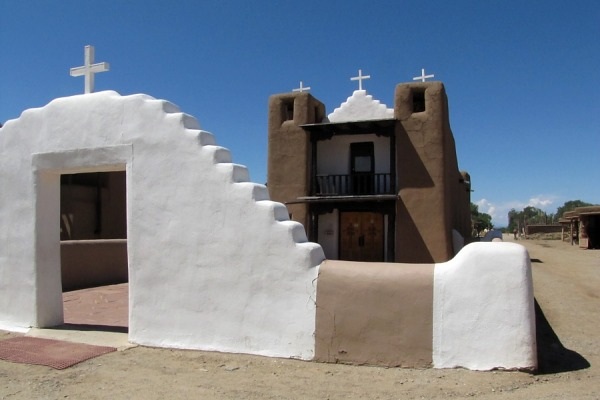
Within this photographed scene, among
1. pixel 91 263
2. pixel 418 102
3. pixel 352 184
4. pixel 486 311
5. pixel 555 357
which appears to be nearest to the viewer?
pixel 486 311

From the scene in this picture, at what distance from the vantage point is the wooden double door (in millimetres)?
17781

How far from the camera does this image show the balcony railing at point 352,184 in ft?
57.5

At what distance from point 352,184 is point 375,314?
13.3 metres

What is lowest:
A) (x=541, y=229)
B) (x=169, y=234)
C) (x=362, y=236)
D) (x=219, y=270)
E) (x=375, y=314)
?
(x=541, y=229)

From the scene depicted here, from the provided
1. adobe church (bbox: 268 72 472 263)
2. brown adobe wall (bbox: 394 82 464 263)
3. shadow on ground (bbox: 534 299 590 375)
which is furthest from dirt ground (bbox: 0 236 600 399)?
adobe church (bbox: 268 72 472 263)

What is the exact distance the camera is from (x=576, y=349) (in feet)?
19.5

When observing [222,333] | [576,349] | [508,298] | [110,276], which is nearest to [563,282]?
[576,349]

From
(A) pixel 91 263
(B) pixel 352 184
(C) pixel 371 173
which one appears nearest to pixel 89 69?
(A) pixel 91 263

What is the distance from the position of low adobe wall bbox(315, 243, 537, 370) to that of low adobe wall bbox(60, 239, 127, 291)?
935 centimetres

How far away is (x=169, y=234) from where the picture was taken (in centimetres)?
596

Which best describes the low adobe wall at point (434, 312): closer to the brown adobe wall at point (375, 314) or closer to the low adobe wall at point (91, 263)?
the brown adobe wall at point (375, 314)

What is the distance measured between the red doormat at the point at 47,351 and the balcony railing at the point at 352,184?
12.3 m

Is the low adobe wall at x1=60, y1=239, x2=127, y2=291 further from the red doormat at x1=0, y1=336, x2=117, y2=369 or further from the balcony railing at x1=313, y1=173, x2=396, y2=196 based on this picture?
the balcony railing at x1=313, y1=173, x2=396, y2=196

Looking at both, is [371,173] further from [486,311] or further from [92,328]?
[486,311]
